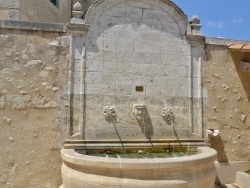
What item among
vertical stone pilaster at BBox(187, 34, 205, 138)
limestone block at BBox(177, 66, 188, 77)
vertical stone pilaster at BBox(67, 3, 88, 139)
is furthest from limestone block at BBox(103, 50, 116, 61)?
vertical stone pilaster at BBox(187, 34, 205, 138)

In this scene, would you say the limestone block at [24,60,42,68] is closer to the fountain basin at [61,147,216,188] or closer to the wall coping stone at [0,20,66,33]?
the wall coping stone at [0,20,66,33]

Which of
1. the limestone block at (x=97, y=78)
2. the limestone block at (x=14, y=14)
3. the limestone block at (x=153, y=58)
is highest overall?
the limestone block at (x=14, y=14)

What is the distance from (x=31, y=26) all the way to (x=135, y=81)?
6.74ft

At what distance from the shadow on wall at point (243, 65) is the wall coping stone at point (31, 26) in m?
3.50

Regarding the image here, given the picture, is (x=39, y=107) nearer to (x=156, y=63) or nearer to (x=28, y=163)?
(x=28, y=163)

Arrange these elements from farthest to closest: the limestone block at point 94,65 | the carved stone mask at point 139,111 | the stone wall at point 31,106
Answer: the carved stone mask at point 139,111 → the limestone block at point 94,65 → the stone wall at point 31,106

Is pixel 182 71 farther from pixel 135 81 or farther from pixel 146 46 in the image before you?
pixel 135 81

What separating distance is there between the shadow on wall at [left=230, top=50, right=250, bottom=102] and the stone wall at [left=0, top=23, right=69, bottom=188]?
11.4 ft

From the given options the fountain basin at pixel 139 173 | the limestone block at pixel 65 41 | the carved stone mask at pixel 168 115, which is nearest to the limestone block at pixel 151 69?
the carved stone mask at pixel 168 115

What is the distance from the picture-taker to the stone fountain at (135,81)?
14.3ft

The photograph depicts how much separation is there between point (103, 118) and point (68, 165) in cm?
114

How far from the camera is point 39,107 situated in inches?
165

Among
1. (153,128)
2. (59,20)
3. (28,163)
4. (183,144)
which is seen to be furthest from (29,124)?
(59,20)

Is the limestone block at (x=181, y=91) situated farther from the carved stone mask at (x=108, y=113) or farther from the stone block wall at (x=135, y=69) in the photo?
the carved stone mask at (x=108, y=113)
